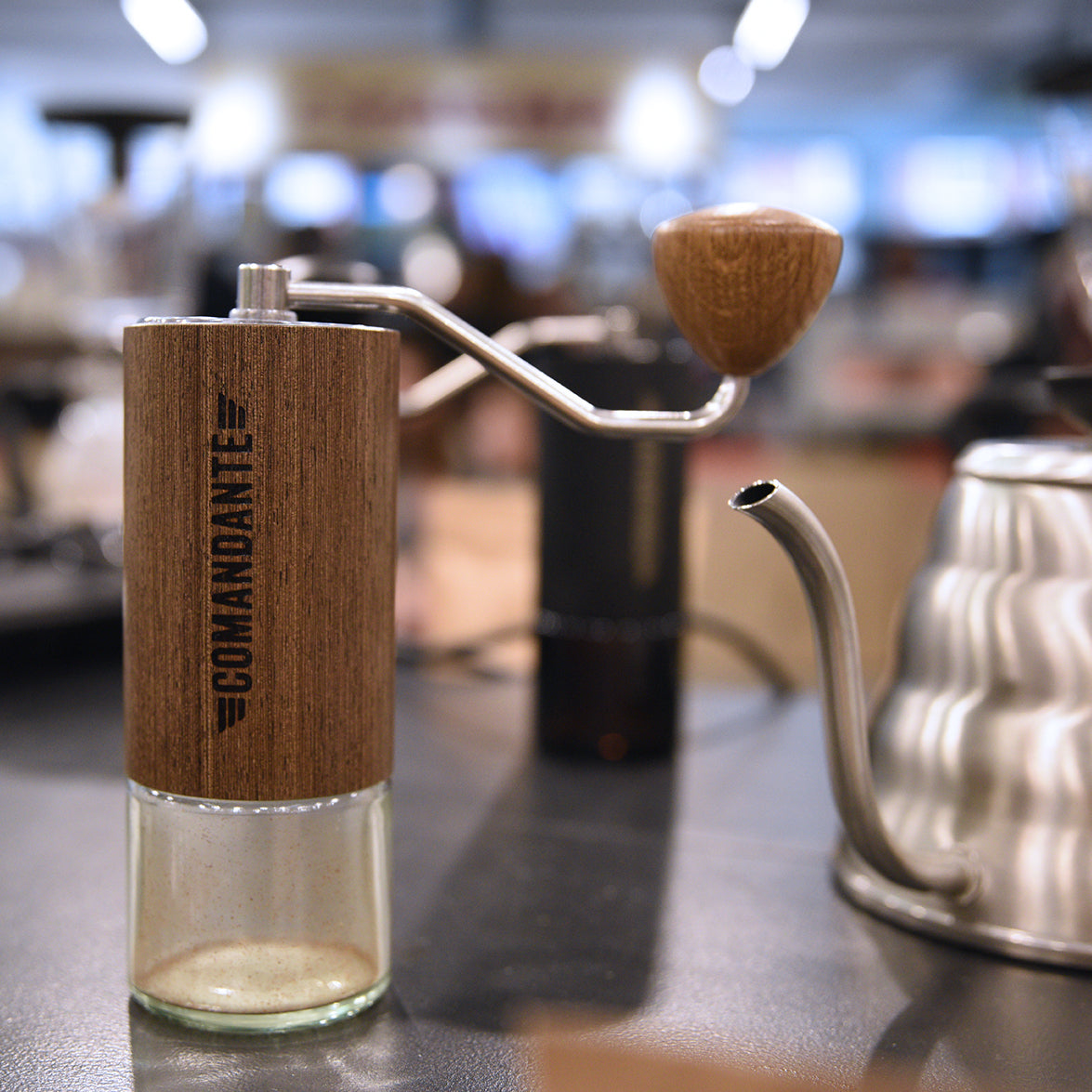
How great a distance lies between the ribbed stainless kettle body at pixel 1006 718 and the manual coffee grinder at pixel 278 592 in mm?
120

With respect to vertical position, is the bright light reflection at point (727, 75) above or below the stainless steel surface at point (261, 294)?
above

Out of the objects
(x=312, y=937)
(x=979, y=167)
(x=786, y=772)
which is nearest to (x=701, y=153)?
(x=979, y=167)

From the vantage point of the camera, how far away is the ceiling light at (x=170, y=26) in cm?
482

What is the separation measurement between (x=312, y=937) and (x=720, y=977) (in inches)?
4.6

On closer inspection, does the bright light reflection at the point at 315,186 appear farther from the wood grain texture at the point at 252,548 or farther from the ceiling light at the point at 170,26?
the wood grain texture at the point at 252,548

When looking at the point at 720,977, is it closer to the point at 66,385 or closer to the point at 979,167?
the point at 66,385

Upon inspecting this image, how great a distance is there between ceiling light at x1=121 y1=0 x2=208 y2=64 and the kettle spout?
5.11 metres

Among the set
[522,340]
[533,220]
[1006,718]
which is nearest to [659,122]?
A: [533,220]

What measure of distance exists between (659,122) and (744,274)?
4.22 metres

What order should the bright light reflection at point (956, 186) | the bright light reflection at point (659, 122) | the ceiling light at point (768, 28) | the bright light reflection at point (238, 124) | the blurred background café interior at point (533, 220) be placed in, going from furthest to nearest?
the bright light reflection at point (956, 186) < the ceiling light at point (768, 28) < the bright light reflection at point (238, 124) < the bright light reflection at point (659, 122) < the blurred background café interior at point (533, 220)

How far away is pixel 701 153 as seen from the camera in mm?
4367

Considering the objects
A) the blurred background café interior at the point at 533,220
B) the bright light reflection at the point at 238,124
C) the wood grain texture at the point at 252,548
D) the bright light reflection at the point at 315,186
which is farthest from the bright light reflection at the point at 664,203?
the wood grain texture at the point at 252,548

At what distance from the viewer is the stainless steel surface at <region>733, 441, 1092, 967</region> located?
0.36 meters

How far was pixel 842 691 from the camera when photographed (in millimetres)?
333
